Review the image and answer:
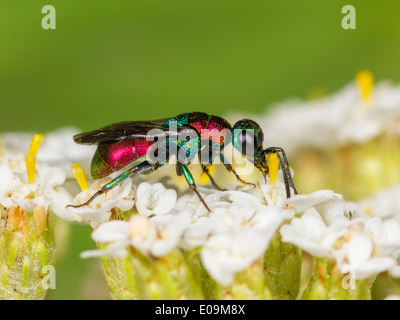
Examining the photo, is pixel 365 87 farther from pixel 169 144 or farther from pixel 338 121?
pixel 169 144

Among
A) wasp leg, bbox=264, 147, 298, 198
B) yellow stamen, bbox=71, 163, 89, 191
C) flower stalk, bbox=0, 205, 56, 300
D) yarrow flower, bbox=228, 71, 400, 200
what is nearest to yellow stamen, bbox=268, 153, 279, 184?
wasp leg, bbox=264, 147, 298, 198

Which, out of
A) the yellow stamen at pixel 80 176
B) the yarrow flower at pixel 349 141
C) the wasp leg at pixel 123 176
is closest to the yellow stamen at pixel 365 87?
the yarrow flower at pixel 349 141

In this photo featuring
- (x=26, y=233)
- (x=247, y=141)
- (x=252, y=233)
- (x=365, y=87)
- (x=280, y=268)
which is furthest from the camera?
(x=365, y=87)

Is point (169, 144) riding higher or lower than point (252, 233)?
higher

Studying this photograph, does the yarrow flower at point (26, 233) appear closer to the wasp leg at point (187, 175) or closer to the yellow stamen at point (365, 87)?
the wasp leg at point (187, 175)

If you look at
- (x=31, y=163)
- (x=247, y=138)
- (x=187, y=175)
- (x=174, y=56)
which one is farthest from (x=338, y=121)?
(x=174, y=56)

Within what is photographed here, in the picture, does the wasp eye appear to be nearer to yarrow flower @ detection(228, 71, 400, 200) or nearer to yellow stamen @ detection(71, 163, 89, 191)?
yellow stamen @ detection(71, 163, 89, 191)
